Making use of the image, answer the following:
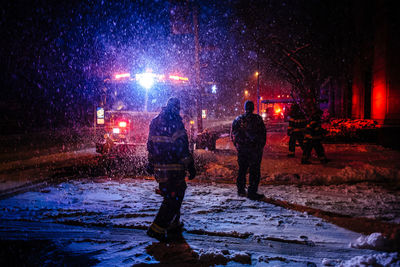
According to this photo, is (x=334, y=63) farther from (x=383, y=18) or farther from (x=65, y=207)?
(x=65, y=207)

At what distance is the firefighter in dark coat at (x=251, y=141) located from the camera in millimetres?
5146

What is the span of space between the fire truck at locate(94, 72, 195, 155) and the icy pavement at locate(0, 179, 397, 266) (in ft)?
8.84

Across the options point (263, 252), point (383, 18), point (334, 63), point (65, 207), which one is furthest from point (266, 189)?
point (334, 63)

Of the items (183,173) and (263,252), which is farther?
(183,173)

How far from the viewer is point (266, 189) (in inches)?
235

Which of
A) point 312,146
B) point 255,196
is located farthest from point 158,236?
point 312,146

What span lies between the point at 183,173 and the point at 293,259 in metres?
1.62

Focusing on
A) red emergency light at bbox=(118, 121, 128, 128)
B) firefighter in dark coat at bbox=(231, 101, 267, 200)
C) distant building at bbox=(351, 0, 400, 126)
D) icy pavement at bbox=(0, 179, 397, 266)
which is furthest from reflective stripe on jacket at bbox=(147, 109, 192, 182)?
distant building at bbox=(351, 0, 400, 126)

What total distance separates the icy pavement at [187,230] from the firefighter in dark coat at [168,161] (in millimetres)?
270

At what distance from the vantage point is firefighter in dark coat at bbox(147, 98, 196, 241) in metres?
3.61

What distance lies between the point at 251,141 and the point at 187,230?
2.03 metres

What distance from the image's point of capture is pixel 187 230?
3912mm

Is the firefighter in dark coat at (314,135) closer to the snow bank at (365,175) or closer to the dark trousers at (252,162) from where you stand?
the snow bank at (365,175)

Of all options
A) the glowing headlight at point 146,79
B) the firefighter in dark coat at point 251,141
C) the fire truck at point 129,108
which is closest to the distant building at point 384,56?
the fire truck at point 129,108
